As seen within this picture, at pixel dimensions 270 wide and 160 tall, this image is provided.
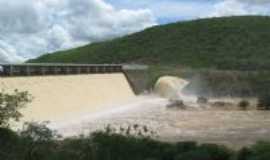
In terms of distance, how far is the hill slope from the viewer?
92.8 m

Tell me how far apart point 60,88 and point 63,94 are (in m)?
0.37

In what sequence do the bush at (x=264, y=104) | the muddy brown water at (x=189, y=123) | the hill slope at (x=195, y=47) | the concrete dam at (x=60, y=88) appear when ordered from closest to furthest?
the muddy brown water at (x=189, y=123) → the concrete dam at (x=60, y=88) → the bush at (x=264, y=104) → the hill slope at (x=195, y=47)

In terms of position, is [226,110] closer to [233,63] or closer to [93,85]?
[93,85]

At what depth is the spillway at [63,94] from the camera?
3075 centimetres

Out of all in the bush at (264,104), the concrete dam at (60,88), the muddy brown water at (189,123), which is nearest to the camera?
the muddy brown water at (189,123)

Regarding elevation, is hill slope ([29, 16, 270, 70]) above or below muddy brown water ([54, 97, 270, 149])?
above

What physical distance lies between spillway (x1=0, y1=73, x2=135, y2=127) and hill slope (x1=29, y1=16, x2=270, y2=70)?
42054mm

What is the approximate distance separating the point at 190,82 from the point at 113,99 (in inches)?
791

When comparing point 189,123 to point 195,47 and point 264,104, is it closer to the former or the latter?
point 264,104

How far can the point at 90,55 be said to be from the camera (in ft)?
358

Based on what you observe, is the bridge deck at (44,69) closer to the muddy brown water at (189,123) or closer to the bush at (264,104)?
the muddy brown water at (189,123)

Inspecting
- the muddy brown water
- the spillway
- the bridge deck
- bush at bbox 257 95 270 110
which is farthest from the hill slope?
the bridge deck

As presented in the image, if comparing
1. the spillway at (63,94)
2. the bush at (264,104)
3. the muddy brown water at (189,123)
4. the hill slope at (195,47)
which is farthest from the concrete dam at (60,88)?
the hill slope at (195,47)

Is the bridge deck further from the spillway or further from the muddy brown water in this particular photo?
the muddy brown water
